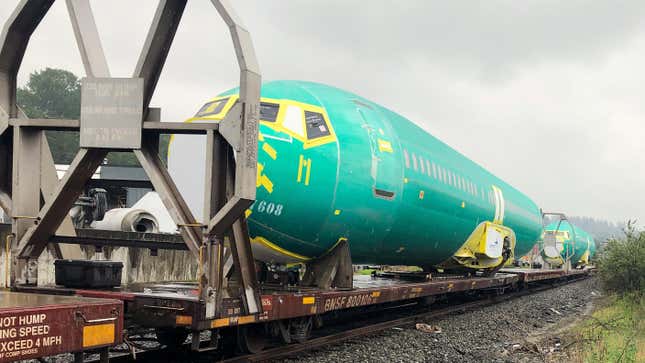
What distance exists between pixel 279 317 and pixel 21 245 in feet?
9.53

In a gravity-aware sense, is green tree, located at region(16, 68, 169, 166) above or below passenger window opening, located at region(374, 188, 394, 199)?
above

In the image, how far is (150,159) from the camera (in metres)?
6.42

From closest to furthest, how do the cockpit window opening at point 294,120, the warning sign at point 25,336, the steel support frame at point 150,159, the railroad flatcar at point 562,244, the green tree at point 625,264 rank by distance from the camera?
the warning sign at point 25,336 → the steel support frame at point 150,159 → the cockpit window opening at point 294,120 → the green tree at point 625,264 → the railroad flatcar at point 562,244

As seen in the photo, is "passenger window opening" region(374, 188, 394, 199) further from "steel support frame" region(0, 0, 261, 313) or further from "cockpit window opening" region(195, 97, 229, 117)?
"steel support frame" region(0, 0, 261, 313)

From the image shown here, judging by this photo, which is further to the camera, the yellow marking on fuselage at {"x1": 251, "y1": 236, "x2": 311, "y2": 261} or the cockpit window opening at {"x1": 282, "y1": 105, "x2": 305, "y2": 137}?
the yellow marking on fuselage at {"x1": 251, "y1": 236, "x2": 311, "y2": 261}

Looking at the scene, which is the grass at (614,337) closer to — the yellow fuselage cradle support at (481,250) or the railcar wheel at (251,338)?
the yellow fuselage cradle support at (481,250)

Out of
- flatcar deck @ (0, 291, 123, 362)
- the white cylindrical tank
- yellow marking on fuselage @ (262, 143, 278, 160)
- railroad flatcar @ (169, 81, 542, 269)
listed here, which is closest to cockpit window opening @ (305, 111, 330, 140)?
railroad flatcar @ (169, 81, 542, 269)

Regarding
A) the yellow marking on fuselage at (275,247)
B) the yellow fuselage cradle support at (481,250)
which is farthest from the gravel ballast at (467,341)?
the yellow marking on fuselage at (275,247)

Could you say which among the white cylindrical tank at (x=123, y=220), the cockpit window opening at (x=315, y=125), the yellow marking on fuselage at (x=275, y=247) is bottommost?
the yellow marking on fuselage at (x=275, y=247)

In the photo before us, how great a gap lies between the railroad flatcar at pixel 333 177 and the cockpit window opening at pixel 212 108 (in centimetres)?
2

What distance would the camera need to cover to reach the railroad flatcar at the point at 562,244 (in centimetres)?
3759

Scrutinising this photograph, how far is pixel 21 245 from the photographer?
652cm

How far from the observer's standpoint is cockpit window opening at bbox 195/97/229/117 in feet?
28.1

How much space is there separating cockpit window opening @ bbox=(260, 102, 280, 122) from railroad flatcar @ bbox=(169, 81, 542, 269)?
0.01 metres
